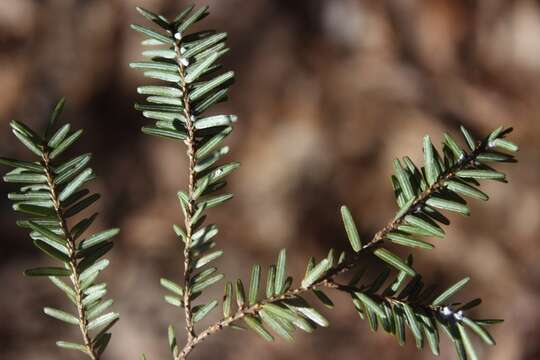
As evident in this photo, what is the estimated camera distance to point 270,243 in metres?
1.03

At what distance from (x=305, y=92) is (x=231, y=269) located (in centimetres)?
32

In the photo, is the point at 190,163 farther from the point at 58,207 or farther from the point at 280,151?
the point at 280,151

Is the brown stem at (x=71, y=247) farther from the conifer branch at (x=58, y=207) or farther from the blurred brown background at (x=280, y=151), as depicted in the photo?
the blurred brown background at (x=280, y=151)

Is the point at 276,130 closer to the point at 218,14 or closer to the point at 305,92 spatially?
the point at 305,92

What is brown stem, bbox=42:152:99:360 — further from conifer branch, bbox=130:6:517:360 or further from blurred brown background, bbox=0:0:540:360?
blurred brown background, bbox=0:0:540:360

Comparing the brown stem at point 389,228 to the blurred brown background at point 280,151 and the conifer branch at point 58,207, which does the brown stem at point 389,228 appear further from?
the blurred brown background at point 280,151

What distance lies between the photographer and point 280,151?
105 centimetres

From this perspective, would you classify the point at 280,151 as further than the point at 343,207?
Yes

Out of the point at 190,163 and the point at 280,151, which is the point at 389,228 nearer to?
the point at 190,163

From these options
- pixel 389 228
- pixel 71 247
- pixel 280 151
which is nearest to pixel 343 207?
pixel 389 228

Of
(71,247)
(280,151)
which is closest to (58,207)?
(71,247)

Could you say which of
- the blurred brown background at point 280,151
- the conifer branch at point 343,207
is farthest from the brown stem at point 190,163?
the blurred brown background at point 280,151

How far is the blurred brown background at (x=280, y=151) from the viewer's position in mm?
957

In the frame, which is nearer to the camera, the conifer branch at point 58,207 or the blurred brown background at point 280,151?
the conifer branch at point 58,207
